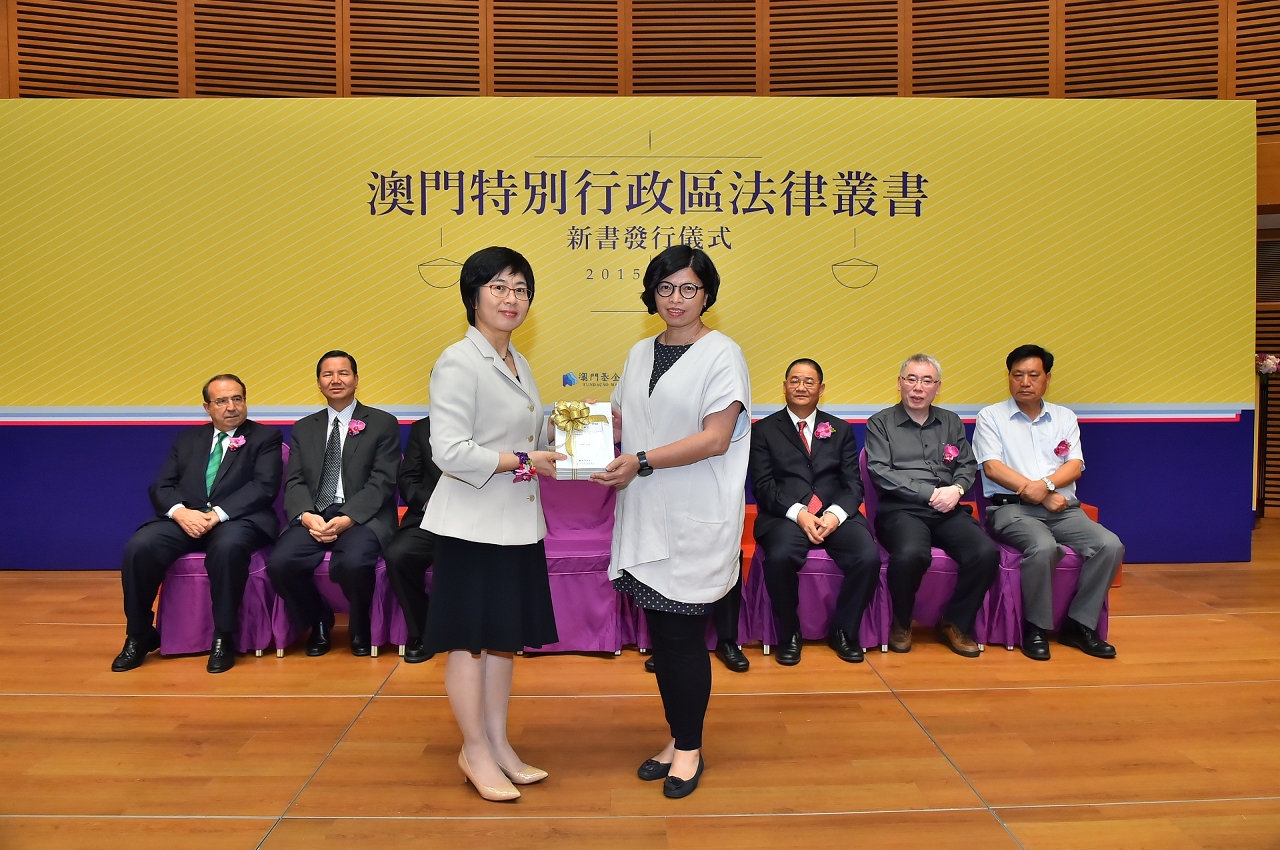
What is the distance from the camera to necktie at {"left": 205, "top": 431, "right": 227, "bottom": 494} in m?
3.73

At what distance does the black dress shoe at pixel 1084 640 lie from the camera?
3.51 metres

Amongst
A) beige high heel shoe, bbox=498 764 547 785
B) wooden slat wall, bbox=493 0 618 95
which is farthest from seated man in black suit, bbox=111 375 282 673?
wooden slat wall, bbox=493 0 618 95

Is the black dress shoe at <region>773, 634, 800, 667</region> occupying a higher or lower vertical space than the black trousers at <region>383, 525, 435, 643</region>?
lower

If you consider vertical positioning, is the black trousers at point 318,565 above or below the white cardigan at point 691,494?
below

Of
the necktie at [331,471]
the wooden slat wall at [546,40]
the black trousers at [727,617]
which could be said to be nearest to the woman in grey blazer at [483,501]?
the black trousers at [727,617]

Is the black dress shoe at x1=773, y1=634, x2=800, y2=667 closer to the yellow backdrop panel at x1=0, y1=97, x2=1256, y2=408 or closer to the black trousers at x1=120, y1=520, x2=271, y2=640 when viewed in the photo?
the yellow backdrop panel at x1=0, y1=97, x2=1256, y2=408

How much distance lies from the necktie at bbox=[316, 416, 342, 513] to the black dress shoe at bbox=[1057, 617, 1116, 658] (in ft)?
11.0

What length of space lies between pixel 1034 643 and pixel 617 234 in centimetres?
312

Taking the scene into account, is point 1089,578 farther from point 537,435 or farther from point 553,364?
point 553,364

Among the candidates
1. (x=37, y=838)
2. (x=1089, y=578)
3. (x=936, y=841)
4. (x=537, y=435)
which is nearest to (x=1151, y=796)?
(x=936, y=841)

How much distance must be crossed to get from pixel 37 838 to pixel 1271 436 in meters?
8.18

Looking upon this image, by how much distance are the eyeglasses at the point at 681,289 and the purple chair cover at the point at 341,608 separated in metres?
2.02

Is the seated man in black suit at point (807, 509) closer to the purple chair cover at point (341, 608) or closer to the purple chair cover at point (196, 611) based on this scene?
the purple chair cover at point (341, 608)

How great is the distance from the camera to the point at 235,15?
5496 millimetres
